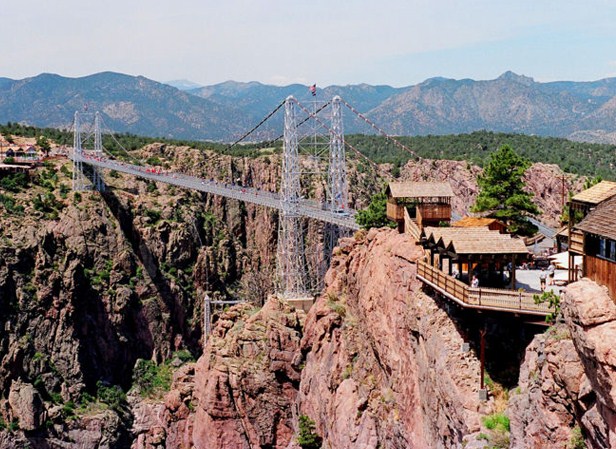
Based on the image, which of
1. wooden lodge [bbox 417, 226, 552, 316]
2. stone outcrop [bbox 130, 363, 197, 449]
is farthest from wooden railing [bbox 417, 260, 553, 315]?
stone outcrop [bbox 130, 363, 197, 449]

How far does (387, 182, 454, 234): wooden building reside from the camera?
3419 centimetres

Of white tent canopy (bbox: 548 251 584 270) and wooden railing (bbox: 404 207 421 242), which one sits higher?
wooden railing (bbox: 404 207 421 242)

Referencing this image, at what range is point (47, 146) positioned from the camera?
89.8 metres

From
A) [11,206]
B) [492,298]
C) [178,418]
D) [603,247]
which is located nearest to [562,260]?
[492,298]

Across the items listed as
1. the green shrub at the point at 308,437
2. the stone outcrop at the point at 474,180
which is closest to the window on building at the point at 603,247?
the green shrub at the point at 308,437

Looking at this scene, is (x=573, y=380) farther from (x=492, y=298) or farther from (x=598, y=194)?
(x=598, y=194)

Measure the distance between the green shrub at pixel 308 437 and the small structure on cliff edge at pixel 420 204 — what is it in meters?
9.13

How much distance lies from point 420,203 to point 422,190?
53 cm

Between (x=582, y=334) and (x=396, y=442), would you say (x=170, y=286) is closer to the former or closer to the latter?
(x=396, y=442)

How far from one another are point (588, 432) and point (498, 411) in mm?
4955

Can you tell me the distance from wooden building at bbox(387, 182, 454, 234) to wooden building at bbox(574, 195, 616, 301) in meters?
12.9

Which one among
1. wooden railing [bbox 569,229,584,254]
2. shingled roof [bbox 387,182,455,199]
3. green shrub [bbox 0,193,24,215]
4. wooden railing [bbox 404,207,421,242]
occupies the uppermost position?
shingled roof [bbox 387,182,455,199]

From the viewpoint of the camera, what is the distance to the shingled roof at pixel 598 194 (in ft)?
73.9

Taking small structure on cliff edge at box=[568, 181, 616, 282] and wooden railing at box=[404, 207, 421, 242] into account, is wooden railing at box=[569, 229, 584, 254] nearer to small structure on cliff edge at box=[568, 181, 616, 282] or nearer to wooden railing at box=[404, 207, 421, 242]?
small structure on cliff edge at box=[568, 181, 616, 282]
